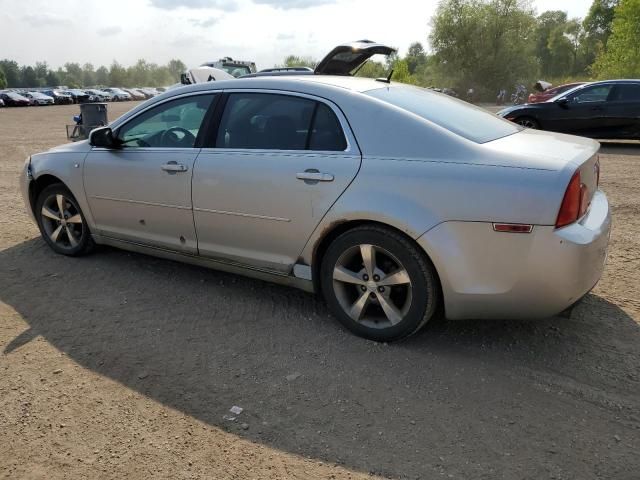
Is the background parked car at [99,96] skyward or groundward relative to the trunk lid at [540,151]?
groundward

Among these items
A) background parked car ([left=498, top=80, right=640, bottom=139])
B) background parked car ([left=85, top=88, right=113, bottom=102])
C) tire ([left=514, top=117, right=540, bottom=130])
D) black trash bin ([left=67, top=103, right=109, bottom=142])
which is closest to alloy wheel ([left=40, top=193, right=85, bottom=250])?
black trash bin ([left=67, top=103, right=109, bottom=142])

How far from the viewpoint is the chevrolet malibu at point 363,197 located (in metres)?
2.78

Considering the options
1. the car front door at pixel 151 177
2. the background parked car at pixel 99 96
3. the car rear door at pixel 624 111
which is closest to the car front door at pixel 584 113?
the car rear door at pixel 624 111

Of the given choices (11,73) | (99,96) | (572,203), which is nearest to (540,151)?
(572,203)

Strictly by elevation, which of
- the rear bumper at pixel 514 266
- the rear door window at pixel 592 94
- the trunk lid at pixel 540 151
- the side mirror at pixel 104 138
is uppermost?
the side mirror at pixel 104 138

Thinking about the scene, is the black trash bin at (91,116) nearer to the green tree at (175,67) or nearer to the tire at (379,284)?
the tire at (379,284)

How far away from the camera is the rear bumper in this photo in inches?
107

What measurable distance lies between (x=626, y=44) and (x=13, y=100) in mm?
50246

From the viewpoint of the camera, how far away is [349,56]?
7.10m

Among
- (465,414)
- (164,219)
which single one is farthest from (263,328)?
(465,414)

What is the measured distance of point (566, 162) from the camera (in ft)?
9.21

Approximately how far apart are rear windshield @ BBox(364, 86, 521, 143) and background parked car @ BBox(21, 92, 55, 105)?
56.1 metres

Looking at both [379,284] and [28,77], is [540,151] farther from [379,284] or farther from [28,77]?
[28,77]

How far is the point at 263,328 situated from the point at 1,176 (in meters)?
7.84
